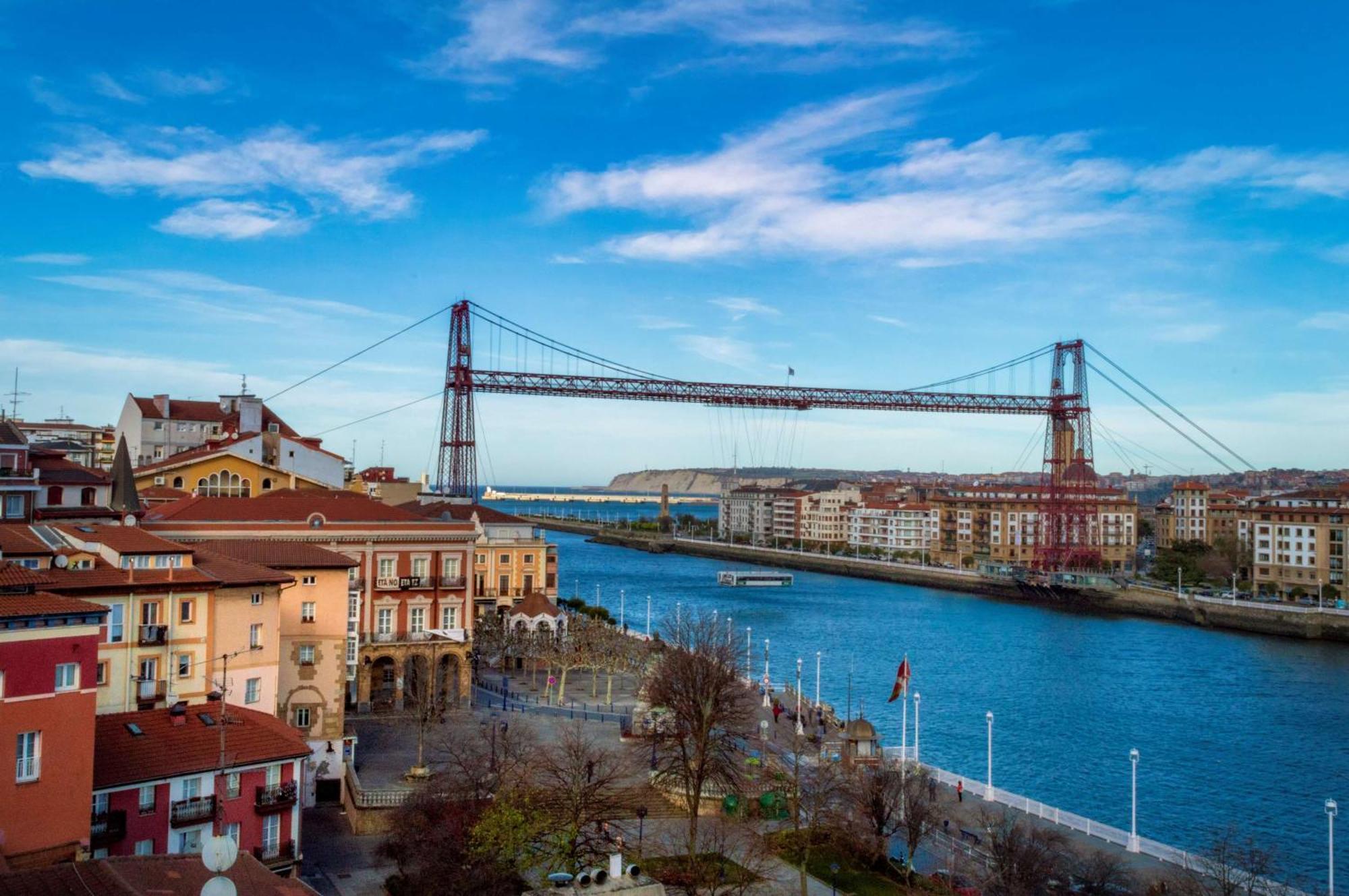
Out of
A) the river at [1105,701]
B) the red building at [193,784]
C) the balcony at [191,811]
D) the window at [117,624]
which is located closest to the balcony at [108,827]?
the red building at [193,784]

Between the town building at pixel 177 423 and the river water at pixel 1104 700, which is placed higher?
the town building at pixel 177 423

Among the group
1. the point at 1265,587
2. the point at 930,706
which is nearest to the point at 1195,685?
the point at 930,706

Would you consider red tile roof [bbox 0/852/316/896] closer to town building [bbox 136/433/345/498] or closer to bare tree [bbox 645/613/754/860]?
bare tree [bbox 645/613/754/860]

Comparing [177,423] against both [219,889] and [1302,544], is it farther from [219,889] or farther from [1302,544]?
[1302,544]

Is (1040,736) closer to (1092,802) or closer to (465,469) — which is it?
(1092,802)

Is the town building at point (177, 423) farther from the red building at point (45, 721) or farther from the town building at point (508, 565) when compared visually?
the red building at point (45, 721)

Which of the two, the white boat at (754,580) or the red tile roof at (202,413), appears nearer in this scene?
the red tile roof at (202,413)

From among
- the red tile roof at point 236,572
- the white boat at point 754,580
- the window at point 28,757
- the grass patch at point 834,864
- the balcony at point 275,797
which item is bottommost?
the white boat at point 754,580
